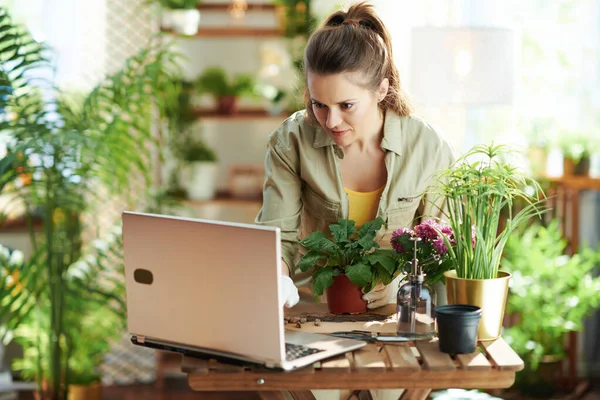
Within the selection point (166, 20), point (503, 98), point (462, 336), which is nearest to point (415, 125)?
point (462, 336)

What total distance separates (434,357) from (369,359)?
0.12 m

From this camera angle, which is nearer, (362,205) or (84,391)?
(362,205)

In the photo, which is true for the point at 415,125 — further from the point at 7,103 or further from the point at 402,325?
the point at 7,103

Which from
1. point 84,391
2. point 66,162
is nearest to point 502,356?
point 66,162

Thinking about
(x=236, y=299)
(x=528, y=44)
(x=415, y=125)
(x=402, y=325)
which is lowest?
(x=402, y=325)

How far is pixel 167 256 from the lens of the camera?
5.14 ft

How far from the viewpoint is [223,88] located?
4590 mm

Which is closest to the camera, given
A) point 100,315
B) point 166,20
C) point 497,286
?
point 497,286

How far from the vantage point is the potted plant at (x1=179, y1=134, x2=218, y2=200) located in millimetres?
4504

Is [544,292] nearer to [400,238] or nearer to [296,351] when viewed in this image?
[400,238]

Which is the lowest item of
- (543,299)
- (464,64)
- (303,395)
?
(543,299)

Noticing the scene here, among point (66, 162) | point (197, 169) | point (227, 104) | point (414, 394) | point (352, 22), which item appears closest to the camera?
point (414, 394)

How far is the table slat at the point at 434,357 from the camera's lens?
4.93 ft

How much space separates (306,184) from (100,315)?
2083 mm
